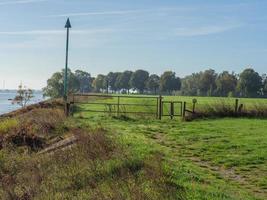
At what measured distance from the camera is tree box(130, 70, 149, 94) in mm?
186750

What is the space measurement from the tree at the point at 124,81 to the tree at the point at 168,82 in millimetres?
16785

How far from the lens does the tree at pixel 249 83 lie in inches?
5940

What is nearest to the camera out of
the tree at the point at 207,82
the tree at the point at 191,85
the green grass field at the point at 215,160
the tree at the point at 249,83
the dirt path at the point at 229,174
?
the green grass field at the point at 215,160

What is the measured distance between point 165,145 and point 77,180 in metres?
6.74

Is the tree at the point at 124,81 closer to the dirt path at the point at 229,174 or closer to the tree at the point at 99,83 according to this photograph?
the tree at the point at 99,83

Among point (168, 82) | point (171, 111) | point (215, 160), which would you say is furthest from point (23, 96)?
point (168, 82)

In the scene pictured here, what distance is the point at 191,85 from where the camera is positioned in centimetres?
18188

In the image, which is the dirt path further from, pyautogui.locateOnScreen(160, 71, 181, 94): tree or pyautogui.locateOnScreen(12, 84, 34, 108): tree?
pyautogui.locateOnScreen(160, 71, 181, 94): tree

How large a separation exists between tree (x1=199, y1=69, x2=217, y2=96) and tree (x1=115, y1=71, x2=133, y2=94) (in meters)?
32.8

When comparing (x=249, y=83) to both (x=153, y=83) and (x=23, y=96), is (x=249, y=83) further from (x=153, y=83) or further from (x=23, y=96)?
(x=23, y=96)

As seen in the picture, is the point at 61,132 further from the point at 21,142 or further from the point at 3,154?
the point at 3,154

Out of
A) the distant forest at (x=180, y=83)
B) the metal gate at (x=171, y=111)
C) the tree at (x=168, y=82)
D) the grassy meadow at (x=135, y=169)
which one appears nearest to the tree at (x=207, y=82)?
the distant forest at (x=180, y=83)

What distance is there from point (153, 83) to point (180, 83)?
9224 mm

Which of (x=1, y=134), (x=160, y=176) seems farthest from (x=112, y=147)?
(x=1, y=134)
